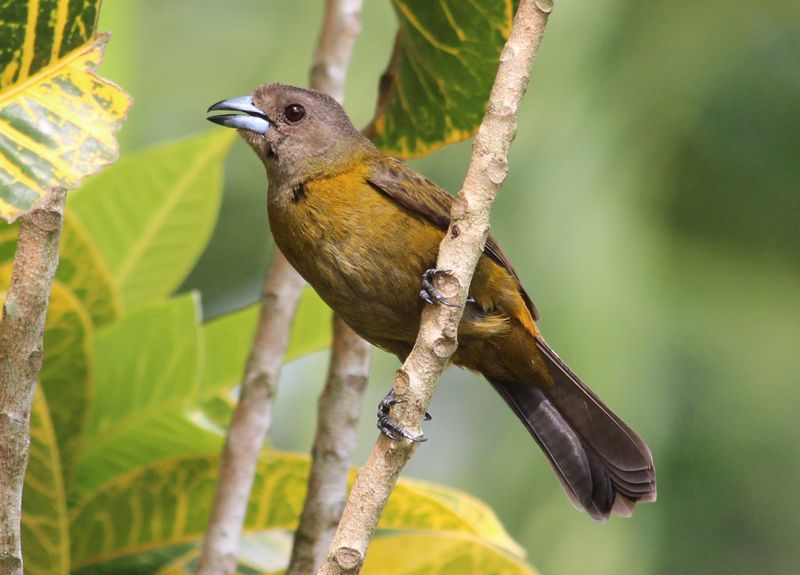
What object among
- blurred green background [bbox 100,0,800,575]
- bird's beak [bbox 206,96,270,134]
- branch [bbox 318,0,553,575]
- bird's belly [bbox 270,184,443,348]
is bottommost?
blurred green background [bbox 100,0,800,575]

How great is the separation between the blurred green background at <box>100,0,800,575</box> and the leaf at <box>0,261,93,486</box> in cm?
230

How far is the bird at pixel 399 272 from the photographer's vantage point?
2.50m

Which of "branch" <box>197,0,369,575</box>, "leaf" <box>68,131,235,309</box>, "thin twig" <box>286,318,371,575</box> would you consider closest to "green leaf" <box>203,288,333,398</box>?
"leaf" <box>68,131,235,309</box>

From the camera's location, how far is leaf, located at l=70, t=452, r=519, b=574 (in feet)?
8.25

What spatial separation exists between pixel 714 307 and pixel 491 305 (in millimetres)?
2659

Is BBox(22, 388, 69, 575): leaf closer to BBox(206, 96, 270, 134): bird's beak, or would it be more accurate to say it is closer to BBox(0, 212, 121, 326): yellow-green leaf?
BBox(0, 212, 121, 326): yellow-green leaf

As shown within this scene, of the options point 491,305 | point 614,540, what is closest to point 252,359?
point 491,305

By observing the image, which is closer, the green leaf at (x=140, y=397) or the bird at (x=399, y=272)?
the bird at (x=399, y=272)

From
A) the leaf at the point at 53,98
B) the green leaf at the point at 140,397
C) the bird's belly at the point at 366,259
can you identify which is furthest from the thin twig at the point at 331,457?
the leaf at the point at 53,98

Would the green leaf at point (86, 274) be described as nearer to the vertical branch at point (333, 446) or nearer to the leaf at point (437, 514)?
the vertical branch at point (333, 446)

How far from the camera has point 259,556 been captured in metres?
2.93

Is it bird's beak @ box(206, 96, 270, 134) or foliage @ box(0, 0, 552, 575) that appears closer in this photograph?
foliage @ box(0, 0, 552, 575)

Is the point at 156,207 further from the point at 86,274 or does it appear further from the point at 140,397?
the point at 140,397

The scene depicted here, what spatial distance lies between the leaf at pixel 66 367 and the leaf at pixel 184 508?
148 mm
